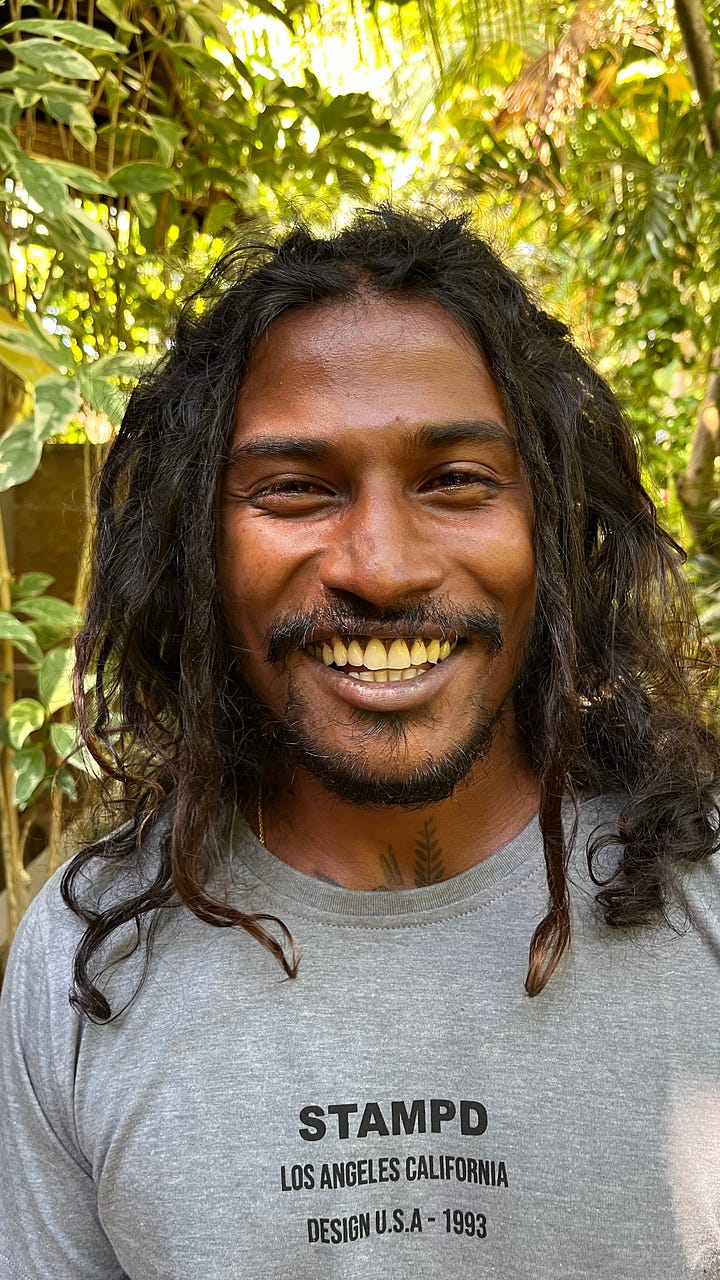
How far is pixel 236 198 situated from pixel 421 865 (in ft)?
4.58

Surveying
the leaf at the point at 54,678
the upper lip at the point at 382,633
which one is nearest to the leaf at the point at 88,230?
the leaf at the point at 54,678

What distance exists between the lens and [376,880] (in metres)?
1.23

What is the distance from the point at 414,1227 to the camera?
3.48ft

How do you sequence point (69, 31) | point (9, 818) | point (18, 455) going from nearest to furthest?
1. point (18, 455)
2. point (69, 31)
3. point (9, 818)

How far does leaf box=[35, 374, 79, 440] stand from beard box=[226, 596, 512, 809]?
0.39m

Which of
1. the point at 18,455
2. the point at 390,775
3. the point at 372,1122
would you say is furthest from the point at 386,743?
the point at 18,455

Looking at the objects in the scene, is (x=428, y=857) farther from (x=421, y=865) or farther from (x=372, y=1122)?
(x=372, y=1122)

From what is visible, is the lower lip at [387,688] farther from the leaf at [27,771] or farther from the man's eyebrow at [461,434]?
the leaf at [27,771]

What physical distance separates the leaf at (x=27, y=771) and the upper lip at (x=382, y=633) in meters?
0.62

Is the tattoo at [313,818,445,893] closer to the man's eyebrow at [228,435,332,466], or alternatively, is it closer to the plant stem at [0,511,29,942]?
the man's eyebrow at [228,435,332,466]

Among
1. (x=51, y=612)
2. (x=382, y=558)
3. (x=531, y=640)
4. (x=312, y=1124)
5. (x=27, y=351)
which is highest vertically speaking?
(x=27, y=351)

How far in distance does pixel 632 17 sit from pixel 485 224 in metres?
1.51

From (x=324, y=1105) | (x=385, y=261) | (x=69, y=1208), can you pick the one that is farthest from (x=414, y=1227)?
(x=385, y=261)

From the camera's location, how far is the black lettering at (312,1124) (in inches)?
42.8
